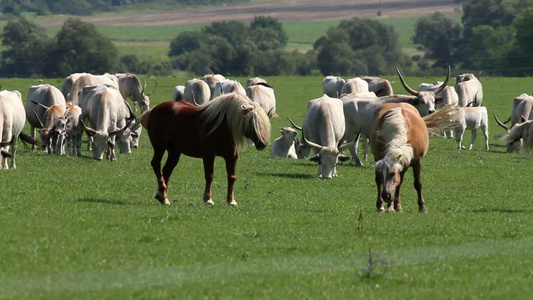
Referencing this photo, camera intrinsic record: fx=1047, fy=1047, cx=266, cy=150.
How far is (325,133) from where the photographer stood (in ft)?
82.8

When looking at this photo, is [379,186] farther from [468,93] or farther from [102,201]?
[468,93]

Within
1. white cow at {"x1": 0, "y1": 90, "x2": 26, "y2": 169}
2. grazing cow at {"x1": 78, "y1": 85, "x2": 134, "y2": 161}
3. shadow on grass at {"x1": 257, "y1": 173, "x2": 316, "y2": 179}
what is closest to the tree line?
grazing cow at {"x1": 78, "y1": 85, "x2": 134, "y2": 161}

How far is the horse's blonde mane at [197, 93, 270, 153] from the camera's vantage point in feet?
55.6

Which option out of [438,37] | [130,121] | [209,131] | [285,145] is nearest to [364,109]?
[285,145]

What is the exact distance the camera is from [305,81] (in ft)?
239

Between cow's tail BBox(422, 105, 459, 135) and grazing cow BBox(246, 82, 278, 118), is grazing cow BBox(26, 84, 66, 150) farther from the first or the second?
cow's tail BBox(422, 105, 459, 135)

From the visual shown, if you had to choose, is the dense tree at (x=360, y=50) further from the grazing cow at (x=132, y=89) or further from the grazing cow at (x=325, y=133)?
the grazing cow at (x=325, y=133)

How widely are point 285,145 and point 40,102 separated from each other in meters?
7.63

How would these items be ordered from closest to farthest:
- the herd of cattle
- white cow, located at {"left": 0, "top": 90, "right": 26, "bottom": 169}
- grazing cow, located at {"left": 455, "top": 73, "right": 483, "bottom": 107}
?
white cow, located at {"left": 0, "top": 90, "right": 26, "bottom": 169} → the herd of cattle → grazing cow, located at {"left": 455, "top": 73, "right": 483, "bottom": 107}

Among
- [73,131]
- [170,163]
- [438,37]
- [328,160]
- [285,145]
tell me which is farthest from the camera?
[438,37]

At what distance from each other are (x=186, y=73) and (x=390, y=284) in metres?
111

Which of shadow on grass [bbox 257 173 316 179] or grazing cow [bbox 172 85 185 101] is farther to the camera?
grazing cow [bbox 172 85 185 101]

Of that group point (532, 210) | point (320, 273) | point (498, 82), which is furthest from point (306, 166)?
point (498, 82)

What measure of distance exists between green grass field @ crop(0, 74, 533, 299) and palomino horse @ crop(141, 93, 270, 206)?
2.36ft
